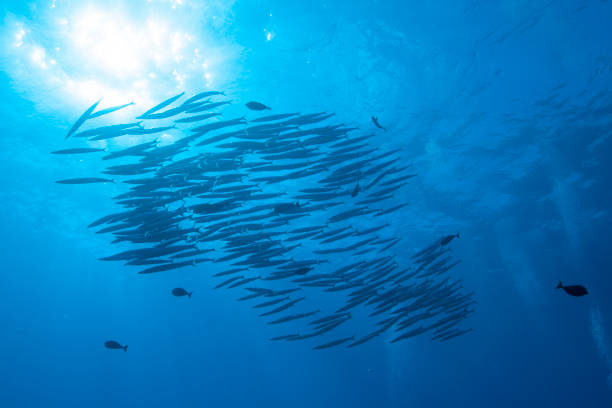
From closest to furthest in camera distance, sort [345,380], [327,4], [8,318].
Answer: [327,4] → [8,318] → [345,380]

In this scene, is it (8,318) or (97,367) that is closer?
(8,318)

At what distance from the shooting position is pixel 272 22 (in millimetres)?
10688

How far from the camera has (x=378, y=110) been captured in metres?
14.7

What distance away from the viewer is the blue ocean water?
437 inches

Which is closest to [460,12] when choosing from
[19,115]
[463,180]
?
[463,180]

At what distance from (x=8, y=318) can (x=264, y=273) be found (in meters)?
48.7

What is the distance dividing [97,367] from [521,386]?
86.0 metres

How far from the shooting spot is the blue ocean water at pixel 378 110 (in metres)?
11.1

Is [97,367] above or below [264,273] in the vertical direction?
below

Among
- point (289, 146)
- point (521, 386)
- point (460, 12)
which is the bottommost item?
point (521, 386)

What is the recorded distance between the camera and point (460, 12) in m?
11.3

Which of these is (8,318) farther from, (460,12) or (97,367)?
(460,12)

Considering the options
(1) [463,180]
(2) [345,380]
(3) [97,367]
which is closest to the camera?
(1) [463,180]

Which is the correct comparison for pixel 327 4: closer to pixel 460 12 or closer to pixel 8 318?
pixel 460 12
